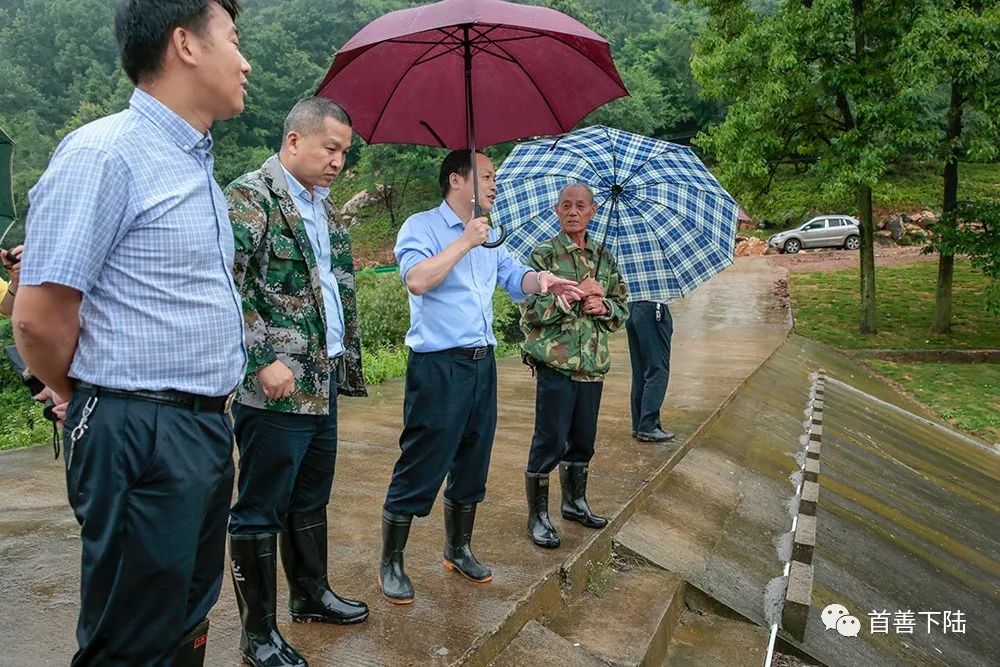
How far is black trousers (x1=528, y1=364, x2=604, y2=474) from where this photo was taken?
386cm

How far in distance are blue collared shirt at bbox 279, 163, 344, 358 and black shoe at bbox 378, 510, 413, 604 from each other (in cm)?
79

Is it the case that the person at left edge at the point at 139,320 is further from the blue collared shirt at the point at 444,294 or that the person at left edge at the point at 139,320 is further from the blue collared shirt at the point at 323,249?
the blue collared shirt at the point at 444,294

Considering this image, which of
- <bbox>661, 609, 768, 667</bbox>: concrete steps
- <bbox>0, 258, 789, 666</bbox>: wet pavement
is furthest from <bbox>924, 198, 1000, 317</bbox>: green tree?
<bbox>661, 609, 768, 667</bbox>: concrete steps

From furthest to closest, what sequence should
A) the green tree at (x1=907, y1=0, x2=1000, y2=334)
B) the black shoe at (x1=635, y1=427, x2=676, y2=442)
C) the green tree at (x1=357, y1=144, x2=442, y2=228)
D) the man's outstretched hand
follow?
1. the green tree at (x1=357, y1=144, x2=442, y2=228)
2. the green tree at (x1=907, y1=0, x2=1000, y2=334)
3. the black shoe at (x1=635, y1=427, x2=676, y2=442)
4. the man's outstretched hand

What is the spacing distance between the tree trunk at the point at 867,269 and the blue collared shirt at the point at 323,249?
548 inches

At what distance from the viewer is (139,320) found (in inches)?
69.2

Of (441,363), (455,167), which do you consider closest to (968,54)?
(455,167)

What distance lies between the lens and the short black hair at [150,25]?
70.7 inches

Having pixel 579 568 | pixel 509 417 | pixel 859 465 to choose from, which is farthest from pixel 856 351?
pixel 579 568

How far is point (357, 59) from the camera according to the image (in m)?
3.24

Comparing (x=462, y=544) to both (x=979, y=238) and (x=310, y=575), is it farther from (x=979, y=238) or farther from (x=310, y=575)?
(x=979, y=238)

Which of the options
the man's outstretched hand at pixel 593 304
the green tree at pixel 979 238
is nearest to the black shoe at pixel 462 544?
the man's outstretched hand at pixel 593 304

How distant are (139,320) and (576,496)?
2.81 metres

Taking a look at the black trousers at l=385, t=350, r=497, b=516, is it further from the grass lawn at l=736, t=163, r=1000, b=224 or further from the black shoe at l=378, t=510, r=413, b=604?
the grass lawn at l=736, t=163, r=1000, b=224
